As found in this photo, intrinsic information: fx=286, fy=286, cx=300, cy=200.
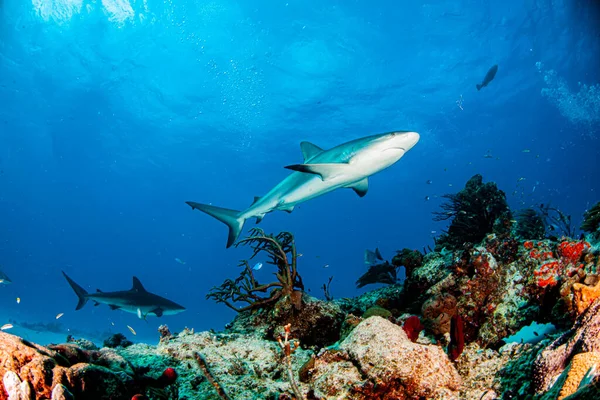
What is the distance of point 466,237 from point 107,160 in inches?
2745

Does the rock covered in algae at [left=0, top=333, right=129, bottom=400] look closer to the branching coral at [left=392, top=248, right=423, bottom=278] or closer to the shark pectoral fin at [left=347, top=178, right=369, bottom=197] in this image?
A: the branching coral at [left=392, top=248, right=423, bottom=278]

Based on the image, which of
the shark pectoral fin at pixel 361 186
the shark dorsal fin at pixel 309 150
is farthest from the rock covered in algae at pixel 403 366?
the shark dorsal fin at pixel 309 150

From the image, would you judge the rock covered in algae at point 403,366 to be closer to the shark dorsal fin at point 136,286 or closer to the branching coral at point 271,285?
the branching coral at point 271,285

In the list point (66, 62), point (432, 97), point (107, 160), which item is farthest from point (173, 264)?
point (432, 97)

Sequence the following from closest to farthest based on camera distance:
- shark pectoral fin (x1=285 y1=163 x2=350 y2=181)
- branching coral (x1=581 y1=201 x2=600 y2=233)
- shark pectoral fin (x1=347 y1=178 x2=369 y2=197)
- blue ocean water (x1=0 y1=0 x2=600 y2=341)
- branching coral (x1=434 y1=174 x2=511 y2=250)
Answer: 1. branching coral (x1=581 y1=201 x2=600 y2=233)
2. shark pectoral fin (x1=285 y1=163 x2=350 y2=181)
3. shark pectoral fin (x1=347 y1=178 x2=369 y2=197)
4. branching coral (x1=434 y1=174 x2=511 y2=250)
5. blue ocean water (x1=0 y1=0 x2=600 y2=341)

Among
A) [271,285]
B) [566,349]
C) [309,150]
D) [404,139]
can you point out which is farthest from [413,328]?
[309,150]

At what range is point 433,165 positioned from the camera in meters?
63.6

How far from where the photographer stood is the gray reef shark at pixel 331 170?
564 centimetres

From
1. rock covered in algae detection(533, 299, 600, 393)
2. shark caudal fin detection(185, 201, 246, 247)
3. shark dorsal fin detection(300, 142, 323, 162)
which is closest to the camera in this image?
rock covered in algae detection(533, 299, 600, 393)

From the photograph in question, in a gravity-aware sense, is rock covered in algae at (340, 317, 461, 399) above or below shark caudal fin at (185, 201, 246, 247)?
below

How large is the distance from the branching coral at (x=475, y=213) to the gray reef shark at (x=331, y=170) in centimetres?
348

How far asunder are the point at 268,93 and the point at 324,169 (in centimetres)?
3650

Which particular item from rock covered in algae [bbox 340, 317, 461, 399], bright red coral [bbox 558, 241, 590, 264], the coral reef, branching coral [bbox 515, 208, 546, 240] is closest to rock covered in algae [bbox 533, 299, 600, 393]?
the coral reef

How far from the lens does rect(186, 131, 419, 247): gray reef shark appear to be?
5.64 m
